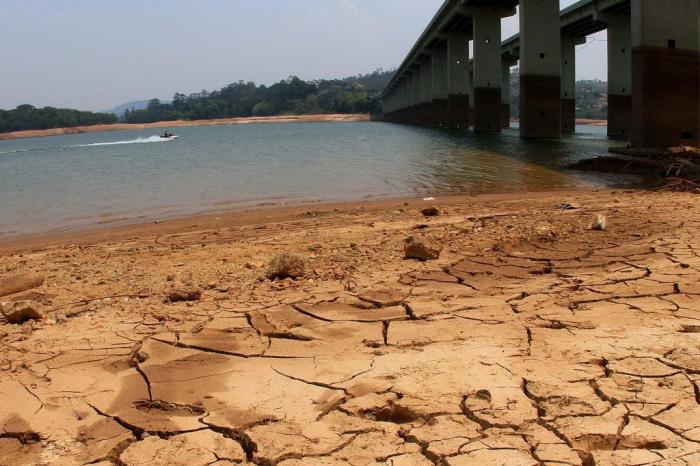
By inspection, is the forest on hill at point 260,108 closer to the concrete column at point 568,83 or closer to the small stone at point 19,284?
the concrete column at point 568,83

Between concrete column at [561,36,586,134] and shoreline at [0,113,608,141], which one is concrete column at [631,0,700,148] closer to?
concrete column at [561,36,586,134]

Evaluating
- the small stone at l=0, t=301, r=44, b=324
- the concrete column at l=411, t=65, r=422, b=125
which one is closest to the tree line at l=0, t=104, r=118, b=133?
the concrete column at l=411, t=65, r=422, b=125

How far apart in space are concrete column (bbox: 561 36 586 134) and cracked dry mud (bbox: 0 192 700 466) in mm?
49412

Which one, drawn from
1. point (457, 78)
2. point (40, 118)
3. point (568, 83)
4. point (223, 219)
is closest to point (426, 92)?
point (457, 78)

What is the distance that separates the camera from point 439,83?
67.8 meters

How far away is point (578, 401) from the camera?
3186mm

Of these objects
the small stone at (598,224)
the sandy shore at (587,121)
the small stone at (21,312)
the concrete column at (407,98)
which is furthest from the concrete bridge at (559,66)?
the sandy shore at (587,121)

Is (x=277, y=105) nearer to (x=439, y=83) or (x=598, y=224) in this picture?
(x=439, y=83)

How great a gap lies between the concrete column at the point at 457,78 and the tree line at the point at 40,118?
113870mm

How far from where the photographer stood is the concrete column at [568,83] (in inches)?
2076

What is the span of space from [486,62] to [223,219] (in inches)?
1543

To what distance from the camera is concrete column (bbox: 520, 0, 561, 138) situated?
34875mm

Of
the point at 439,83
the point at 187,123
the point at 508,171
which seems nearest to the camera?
the point at 508,171

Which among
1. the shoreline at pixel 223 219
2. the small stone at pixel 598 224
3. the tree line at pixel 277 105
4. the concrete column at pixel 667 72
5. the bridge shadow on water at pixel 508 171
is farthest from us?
the tree line at pixel 277 105
